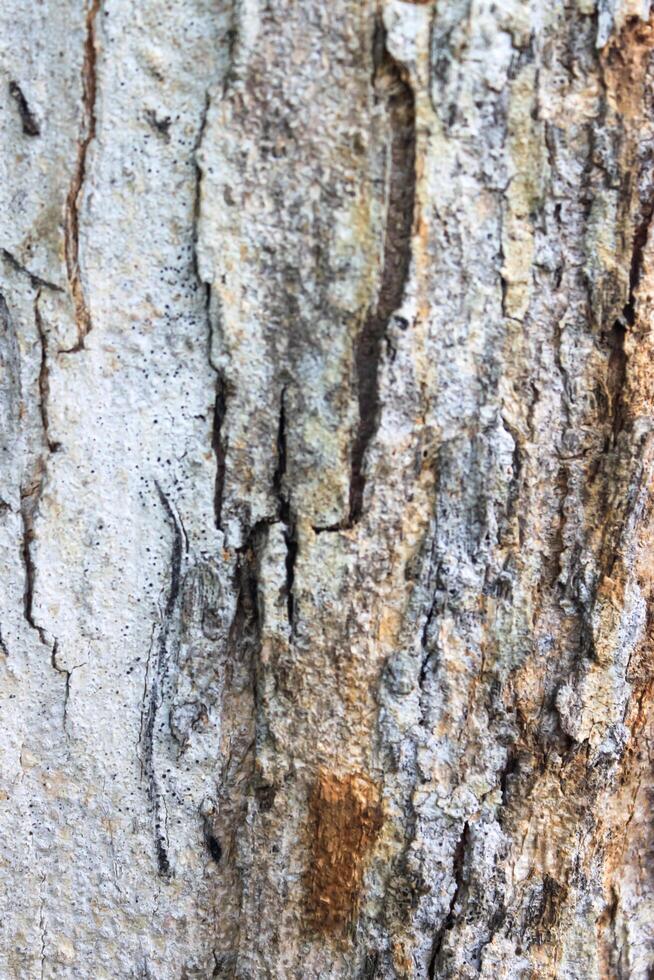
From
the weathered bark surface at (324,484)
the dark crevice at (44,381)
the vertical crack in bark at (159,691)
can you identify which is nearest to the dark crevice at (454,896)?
the weathered bark surface at (324,484)

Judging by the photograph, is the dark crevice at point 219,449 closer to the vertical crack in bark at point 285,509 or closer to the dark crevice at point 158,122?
the vertical crack in bark at point 285,509

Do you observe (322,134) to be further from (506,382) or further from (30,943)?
(30,943)

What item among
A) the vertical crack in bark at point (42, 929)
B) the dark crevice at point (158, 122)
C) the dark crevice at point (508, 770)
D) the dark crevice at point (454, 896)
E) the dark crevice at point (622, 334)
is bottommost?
the vertical crack in bark at point (42, 929)

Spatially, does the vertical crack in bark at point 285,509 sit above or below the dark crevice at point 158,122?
below

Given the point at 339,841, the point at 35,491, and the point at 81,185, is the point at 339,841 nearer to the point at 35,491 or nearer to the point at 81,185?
the point at 35,491

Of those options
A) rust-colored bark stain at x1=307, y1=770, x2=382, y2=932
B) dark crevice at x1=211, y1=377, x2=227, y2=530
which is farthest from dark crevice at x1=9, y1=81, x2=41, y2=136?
rust-colored bark stain at x1=307, y1=770, x2=382, y2=932

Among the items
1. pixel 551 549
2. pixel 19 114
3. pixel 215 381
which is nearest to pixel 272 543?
pixel 215 381
